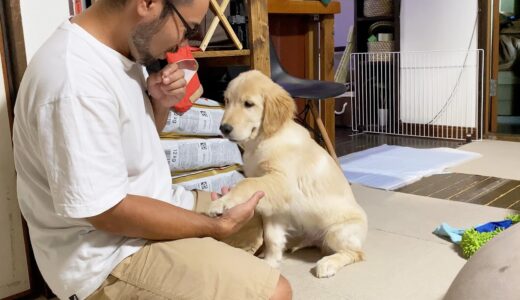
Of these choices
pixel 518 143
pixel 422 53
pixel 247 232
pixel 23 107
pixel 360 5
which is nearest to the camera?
pixel 23 107

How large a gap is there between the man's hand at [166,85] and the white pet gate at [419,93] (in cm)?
376

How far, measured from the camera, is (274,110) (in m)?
1.88

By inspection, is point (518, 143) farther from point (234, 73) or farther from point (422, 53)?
point (234, 73)

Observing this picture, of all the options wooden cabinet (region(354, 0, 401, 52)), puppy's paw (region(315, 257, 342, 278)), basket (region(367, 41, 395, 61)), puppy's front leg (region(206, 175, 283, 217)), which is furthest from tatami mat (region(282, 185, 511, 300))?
wooden cabinet (region(354, 0, 401, 52))

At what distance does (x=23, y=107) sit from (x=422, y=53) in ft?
14.0

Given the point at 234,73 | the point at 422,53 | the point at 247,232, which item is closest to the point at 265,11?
the point at 234,73

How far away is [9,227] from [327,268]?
43.0 inches

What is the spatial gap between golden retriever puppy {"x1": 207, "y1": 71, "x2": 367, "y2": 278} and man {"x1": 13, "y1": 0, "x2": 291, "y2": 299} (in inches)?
26.9

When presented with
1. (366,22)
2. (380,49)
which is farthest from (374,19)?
(380,49)

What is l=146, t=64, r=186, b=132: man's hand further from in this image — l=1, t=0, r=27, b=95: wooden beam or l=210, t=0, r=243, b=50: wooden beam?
l=210, t=0, r=243, b=50: wooden beam

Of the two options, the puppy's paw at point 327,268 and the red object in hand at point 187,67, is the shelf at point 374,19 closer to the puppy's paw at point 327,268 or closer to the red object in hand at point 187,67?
the red object in hand at point 187,67

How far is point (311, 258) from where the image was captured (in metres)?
2.03

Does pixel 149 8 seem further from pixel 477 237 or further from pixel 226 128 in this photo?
pixel 477 237

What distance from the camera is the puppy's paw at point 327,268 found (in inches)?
71.5
